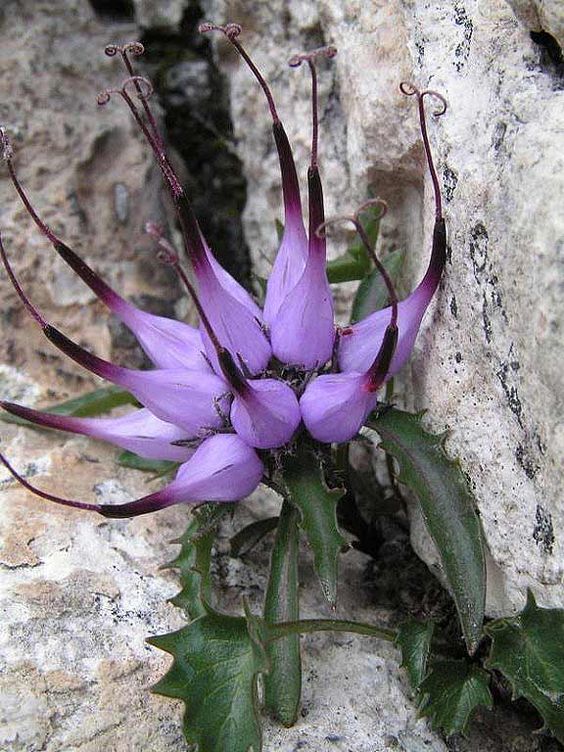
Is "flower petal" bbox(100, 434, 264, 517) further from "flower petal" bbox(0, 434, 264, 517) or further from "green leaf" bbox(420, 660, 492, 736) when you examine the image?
"green leaf" bbox(420, 660, 492, 736)

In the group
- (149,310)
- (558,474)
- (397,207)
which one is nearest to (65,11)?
(149,310)

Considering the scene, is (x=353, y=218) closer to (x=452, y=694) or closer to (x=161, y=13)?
(x=452, y=694)

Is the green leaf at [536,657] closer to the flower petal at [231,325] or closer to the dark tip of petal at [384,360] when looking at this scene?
the dark tip of petal at [384,360]

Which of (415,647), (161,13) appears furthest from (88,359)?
(161,13)

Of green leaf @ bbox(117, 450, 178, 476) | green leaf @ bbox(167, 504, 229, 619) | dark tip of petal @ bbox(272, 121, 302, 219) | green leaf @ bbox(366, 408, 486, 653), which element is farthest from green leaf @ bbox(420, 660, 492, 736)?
dark tip of petal @ bbox(272, 121, 302, 219)

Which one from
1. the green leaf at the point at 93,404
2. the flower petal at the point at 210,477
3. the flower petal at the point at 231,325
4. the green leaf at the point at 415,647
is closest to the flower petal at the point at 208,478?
the flower petal at the point at 210,477

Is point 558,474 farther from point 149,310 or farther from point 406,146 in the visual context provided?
point 149,310
